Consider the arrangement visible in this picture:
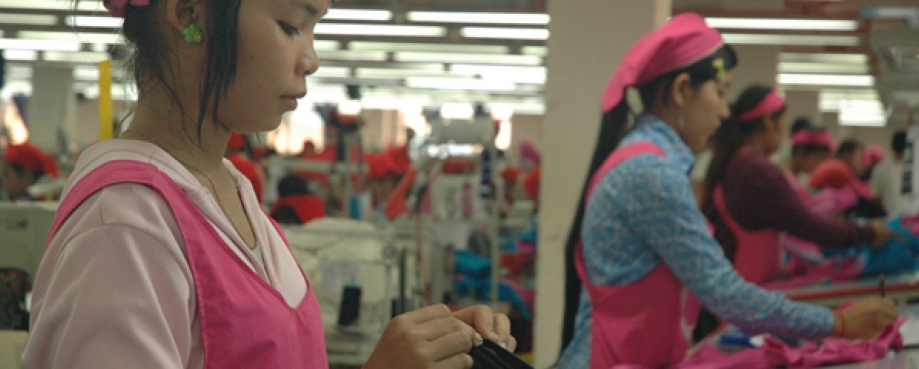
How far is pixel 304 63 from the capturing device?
0.87m

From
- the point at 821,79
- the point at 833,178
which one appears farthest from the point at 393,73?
the point at 833,178

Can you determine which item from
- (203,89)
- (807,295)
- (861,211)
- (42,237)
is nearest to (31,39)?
(42,237)

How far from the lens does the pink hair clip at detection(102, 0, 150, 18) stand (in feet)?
2.68

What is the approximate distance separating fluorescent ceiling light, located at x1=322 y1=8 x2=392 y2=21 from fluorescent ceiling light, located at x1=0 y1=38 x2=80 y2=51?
397 centimetres

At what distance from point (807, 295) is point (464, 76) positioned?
1000cm

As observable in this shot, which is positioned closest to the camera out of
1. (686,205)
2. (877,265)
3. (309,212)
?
(686,205)

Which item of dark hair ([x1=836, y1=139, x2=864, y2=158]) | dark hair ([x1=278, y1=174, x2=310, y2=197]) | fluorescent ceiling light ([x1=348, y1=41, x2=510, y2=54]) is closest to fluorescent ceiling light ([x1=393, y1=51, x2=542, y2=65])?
fluorescent ceiling light ([x1=348, y1=41, x2=510, y2=54])

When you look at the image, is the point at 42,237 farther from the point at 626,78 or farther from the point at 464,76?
the point at 464,76

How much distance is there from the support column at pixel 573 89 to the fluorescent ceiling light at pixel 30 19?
18.6 feet

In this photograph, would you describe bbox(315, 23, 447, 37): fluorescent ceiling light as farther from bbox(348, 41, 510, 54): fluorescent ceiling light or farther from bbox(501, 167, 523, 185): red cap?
bbox(501, 167, 523, 185): red cap

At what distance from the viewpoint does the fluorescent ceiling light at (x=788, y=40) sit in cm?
691

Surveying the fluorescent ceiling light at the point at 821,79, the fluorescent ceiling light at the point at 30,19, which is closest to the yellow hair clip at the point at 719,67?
the fluorescent ceiling light at the point at 30,19

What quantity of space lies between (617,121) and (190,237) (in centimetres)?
157

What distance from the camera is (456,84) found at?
13.5 m
